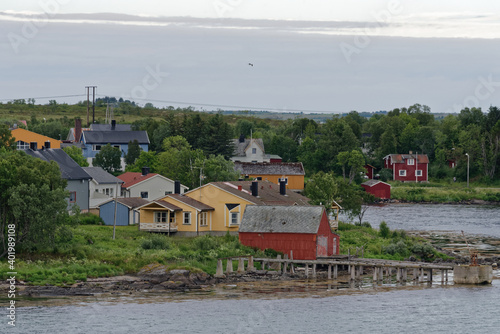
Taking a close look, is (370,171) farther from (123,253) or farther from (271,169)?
(123,253)

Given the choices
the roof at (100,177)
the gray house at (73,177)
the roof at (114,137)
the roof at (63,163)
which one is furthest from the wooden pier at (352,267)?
the roof at (114,137)

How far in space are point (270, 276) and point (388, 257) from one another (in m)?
11.1

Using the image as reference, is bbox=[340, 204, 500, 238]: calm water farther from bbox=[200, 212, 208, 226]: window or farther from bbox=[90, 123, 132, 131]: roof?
bbox=[90, 123, 132, 131]: roof

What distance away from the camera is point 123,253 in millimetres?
53594

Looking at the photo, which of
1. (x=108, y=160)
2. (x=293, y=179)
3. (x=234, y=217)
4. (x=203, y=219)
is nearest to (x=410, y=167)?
(x=293, y=179)

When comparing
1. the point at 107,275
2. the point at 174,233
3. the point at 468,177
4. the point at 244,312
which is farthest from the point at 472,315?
the point at 468,177

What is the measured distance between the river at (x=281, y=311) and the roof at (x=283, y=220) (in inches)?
183

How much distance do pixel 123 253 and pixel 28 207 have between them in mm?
6407

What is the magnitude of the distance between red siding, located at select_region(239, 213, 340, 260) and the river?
3.60 metres

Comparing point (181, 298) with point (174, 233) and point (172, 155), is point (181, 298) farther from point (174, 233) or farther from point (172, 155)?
point (172, 155)

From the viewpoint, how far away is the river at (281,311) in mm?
42875

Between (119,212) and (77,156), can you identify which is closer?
(119,212)

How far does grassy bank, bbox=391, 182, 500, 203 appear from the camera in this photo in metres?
124

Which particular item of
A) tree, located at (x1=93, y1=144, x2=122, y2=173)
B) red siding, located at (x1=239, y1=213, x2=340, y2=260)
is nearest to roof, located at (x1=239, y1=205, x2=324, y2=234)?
red siding, located at (x1=239, y1=213, x2=340, y2=260)
